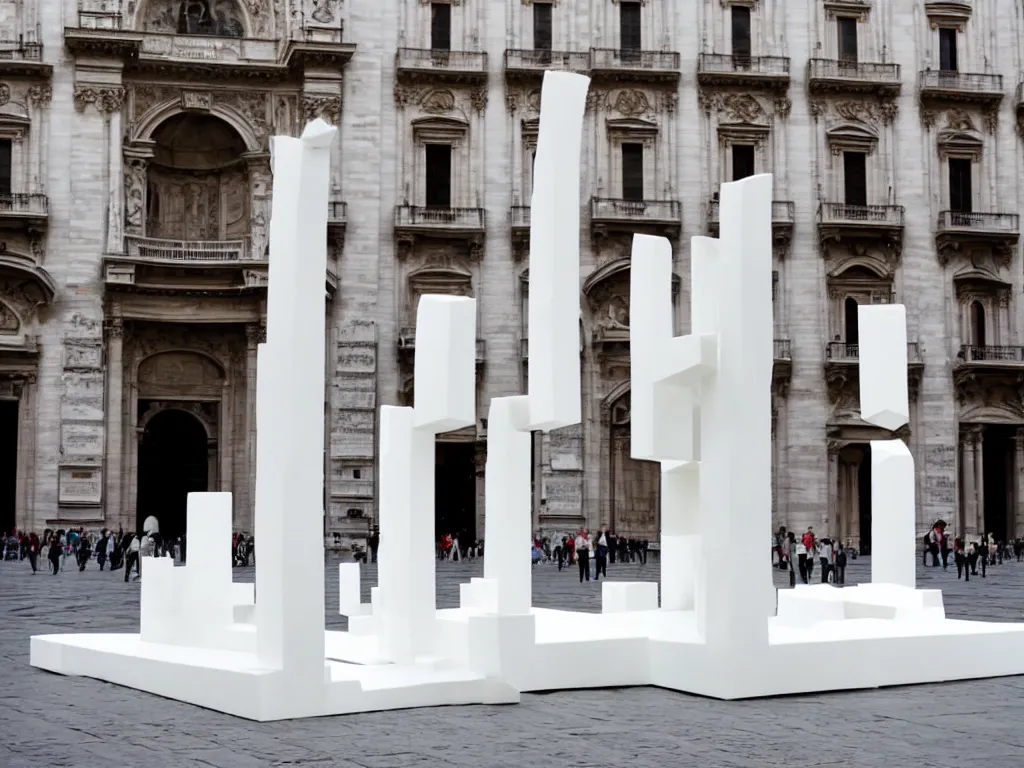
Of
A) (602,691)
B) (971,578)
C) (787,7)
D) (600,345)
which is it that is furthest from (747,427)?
(787,7)

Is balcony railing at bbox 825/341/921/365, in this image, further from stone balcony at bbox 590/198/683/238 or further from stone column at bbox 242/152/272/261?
stone column at bbox 242/152/272/261

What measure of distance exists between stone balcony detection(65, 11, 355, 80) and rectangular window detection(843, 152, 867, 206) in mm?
13208

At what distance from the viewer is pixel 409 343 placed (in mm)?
34969

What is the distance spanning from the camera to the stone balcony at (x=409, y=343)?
3488 cm

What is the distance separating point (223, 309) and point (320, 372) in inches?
996

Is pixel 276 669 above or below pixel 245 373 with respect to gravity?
below

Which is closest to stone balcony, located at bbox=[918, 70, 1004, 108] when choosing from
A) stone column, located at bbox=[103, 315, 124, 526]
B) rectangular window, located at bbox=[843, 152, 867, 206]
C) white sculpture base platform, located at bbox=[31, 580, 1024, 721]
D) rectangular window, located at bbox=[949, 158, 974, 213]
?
rectangular window, located at bbox=[949, 158, 974, 213]

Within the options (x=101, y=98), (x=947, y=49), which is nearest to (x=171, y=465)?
(x=101, y=98)

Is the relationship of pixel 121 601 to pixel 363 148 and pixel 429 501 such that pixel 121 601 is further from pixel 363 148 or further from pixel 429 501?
pixel 363 148

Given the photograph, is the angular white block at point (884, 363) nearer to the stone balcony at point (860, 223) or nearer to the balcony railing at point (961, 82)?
the stone balcony at point (860, 223)

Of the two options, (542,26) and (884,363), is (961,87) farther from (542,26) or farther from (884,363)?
(884,363)

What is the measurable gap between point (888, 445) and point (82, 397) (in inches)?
911

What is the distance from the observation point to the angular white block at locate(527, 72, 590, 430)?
1127 cm

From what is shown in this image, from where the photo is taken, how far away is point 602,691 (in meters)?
11.3
